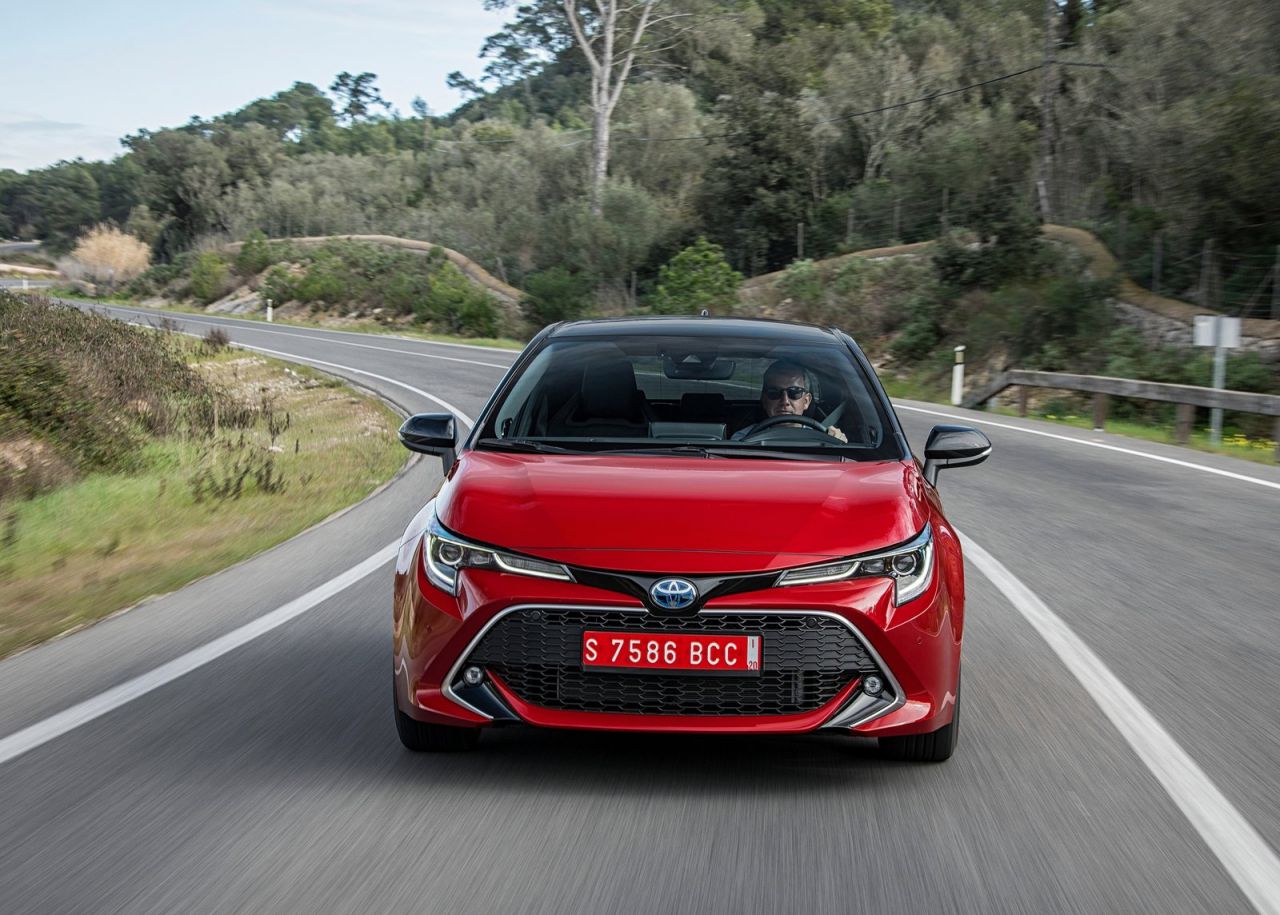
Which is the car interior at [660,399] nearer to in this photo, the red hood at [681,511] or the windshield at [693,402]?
the windshield at [693,402]

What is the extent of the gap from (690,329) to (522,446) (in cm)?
130

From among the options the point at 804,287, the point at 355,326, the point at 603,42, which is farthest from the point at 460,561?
the point at 355,326

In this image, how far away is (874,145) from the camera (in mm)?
53250

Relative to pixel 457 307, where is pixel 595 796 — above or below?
above

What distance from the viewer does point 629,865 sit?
3854 millimetres

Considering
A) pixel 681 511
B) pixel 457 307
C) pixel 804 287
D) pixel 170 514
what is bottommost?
pixel 457 307

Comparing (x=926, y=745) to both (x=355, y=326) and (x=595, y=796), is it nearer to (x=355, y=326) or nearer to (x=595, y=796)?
(x=595, y=796)

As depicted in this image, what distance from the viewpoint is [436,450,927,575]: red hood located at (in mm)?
4324

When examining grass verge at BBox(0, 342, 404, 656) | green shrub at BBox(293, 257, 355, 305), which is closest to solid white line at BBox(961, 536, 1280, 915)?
grass verge at BBox(0, 342, 404, 656)

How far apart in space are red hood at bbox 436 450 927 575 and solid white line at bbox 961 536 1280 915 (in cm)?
116

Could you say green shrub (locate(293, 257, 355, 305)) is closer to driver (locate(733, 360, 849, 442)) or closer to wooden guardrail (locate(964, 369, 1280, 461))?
wooden guardrail (locate(964, 369, 1280, 461))

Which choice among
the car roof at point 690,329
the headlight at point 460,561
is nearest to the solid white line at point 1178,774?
the car roof at point 690,329

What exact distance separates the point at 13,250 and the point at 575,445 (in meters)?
134

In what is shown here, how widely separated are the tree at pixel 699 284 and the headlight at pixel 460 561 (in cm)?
3802
